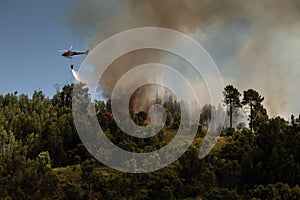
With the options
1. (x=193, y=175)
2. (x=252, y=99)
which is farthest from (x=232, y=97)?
(x=193, y=175)

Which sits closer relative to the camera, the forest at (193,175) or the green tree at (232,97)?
the forest at (193,175)

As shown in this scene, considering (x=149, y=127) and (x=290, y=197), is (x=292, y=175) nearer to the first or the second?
(x=290, y=197)

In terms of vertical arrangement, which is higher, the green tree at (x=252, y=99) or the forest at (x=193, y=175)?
the green tree at (x=252, y=99)

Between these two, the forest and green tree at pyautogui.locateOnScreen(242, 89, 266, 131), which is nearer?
the forest

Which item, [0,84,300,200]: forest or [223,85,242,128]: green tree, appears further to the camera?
[223,85,242,128]: green tree

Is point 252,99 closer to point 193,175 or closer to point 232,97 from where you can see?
point 232,97

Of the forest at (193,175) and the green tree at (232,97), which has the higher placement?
the green tree at (232,97)

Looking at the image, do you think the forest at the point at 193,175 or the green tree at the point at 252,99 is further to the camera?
the green tree at the point at 252,99

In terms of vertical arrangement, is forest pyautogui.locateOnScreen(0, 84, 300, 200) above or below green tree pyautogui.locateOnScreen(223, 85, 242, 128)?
below

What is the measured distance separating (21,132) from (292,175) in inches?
3805

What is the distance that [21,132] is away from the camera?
449ft

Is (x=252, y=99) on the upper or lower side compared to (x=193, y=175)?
upper

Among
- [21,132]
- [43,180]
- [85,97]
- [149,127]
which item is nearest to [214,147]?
[149,127]

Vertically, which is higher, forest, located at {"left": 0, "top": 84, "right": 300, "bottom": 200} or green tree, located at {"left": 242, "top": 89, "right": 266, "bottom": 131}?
green tree, located at {"left": 242, "top": 89, "right": 266, "bottom": 131}
